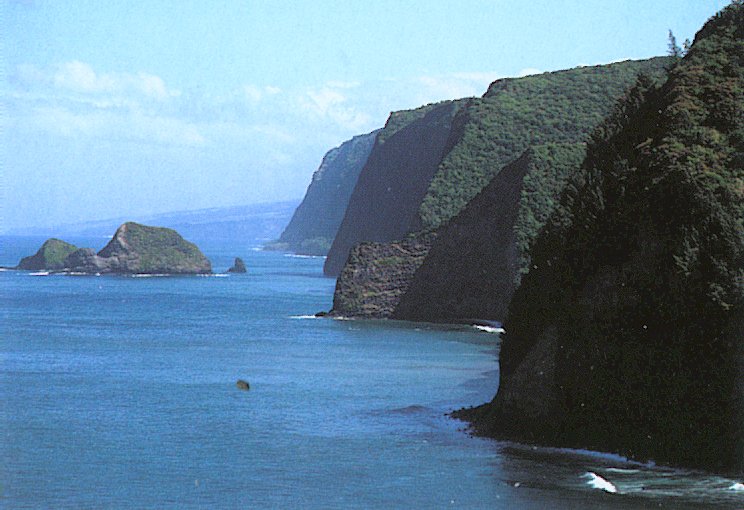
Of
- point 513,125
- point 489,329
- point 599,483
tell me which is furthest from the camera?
point 513,125

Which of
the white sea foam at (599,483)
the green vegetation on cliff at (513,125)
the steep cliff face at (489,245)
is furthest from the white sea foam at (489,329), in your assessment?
the white sea foam at (599,483)

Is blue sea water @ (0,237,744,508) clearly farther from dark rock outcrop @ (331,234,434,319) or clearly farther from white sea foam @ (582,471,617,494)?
dark rock outcrop @ (331,234,434,319)

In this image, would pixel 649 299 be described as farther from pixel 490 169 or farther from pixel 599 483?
pixel 490 169

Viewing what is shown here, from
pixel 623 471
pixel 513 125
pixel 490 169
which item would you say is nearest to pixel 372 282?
pixel 490 169

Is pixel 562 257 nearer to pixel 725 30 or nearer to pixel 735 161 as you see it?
pixel 735 161

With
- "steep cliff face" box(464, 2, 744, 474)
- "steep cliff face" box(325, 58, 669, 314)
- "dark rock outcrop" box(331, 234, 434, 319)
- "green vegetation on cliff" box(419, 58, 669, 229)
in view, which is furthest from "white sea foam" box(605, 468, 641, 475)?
"green vegetation on cliff" box(419, 58, 669, 229)
